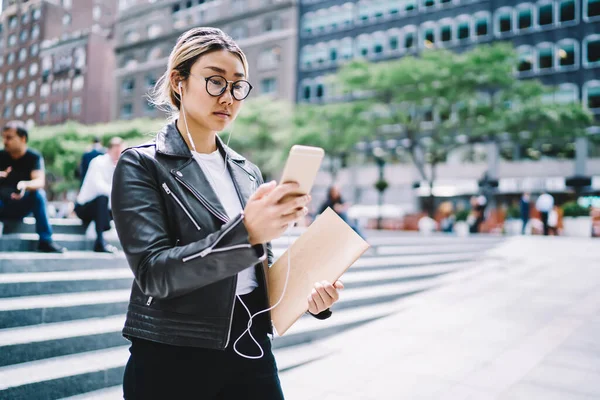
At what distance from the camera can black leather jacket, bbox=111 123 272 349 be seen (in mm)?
1081

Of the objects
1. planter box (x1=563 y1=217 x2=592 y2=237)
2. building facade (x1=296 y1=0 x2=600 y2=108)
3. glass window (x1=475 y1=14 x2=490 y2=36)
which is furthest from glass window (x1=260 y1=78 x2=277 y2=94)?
planter box (x1=563 y1=217 x2=592 y2=237)

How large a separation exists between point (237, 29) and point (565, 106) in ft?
104

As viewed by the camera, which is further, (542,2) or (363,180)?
(363,180)

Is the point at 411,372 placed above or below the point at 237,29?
below

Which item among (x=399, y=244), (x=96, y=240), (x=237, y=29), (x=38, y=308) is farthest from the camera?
(x=237, y=29)

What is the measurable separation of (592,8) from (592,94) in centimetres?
569

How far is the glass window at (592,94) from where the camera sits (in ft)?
100

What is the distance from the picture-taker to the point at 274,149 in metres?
32.6

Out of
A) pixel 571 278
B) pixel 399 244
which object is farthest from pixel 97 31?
pixel 571 278

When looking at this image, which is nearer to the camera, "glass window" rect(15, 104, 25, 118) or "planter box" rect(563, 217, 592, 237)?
"planter box" rect(563, 217, 592, 237)

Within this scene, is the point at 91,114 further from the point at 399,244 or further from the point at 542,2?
the point at 399,244

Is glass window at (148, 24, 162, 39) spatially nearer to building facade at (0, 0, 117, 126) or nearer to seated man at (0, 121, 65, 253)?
building facade at (0, 0, 117, 126)

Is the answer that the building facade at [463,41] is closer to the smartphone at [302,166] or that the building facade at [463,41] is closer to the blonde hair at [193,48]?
the blonde hair at [193,48]

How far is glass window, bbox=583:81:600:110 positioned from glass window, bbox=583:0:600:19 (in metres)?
4.53
